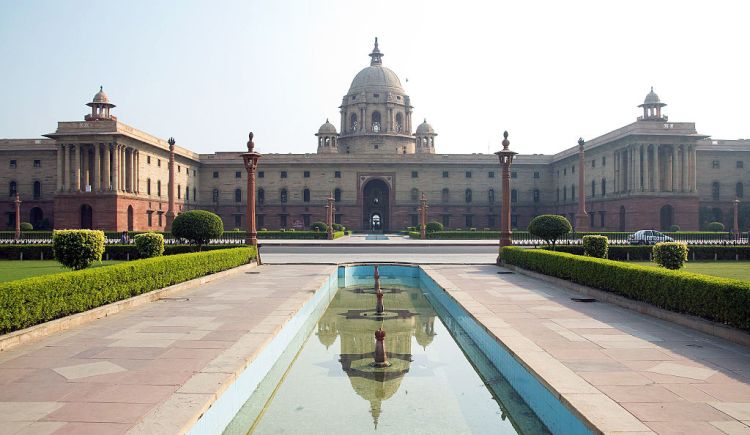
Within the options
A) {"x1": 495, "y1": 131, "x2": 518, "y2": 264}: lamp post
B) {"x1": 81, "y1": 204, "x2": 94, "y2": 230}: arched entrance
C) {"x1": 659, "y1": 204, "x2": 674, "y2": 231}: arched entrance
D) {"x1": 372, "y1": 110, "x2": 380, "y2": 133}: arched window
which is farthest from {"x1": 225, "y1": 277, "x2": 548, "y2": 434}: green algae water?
{"x1": 372, "y1": 110, "x2": 380, "y2": 133}: arched window

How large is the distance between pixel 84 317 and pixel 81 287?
1.77 ft

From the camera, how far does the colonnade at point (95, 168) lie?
1871 inches

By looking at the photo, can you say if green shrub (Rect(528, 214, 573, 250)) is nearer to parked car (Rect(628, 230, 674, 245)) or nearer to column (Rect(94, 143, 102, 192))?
parked car (Rect(628, 230, 674, 245))

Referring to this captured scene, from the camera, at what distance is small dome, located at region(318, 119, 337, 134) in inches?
2948

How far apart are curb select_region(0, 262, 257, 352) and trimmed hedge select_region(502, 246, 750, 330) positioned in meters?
10.4

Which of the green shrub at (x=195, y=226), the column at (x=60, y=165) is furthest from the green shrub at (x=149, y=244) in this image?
the column at (x=60, y=165)

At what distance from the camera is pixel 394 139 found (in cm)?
7481

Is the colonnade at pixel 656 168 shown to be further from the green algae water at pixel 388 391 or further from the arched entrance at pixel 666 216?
the green algae water at pixel 388 391

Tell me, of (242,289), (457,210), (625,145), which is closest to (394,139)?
(457,210)

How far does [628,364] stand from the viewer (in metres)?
7.39

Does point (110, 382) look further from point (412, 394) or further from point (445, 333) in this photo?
point (445, 333)

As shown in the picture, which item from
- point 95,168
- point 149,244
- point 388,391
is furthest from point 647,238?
point 95,168

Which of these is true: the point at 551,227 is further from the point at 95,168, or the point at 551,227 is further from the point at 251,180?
the point at 95,168

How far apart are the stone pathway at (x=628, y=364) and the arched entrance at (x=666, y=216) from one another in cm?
4068
